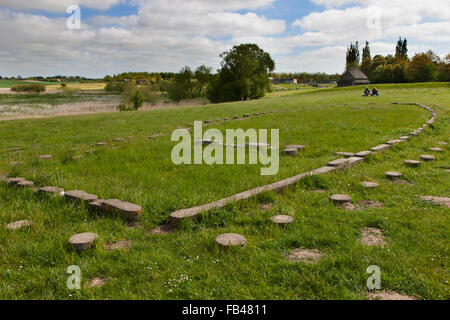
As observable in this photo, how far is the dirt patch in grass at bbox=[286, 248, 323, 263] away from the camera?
296 centimetres

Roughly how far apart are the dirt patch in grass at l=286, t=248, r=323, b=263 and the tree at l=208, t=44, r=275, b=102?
172 ft

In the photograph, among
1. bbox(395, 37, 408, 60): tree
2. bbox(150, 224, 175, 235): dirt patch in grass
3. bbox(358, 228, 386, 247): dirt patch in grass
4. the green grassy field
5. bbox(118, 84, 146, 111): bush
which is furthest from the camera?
bbox(395, 37, 408, 60): tree

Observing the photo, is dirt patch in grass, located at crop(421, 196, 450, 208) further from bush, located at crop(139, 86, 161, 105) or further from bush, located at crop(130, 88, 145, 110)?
bush, located at crop(139, 86, 161, 105)

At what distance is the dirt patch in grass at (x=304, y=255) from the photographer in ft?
9.72

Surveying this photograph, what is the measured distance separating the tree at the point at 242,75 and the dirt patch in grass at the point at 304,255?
172 ft

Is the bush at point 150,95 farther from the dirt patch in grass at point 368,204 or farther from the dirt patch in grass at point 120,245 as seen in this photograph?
the dirt patch in grass at point 120,245

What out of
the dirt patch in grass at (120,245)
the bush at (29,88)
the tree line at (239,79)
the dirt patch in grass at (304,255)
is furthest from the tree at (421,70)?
the bush at (29,88)

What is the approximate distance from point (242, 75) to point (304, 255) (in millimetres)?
54633

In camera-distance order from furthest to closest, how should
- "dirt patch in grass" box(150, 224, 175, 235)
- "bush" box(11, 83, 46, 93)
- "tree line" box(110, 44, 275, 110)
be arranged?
1. "bush" box(11, 83, 46, 93)
2. "tree line" box(110, 44, 275, 110)
3. "dirt patch in grass" box(150, 224, 175, 235)

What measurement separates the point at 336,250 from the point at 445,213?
1.85m

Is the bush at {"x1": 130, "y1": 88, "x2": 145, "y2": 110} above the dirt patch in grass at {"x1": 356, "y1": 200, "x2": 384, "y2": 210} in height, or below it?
above

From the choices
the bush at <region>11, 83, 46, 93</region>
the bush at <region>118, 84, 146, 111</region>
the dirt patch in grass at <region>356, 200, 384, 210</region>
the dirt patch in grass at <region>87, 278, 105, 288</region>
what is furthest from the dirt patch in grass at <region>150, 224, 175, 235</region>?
the bush at <region>11, 83, 46, 93</region>

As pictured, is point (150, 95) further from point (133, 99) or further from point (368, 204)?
point (368, 204)

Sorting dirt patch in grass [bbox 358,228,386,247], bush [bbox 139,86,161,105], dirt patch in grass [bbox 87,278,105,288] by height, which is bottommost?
dirt patch in grass [bbox 87,278,105,288]
